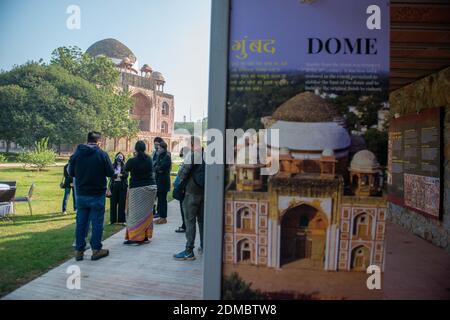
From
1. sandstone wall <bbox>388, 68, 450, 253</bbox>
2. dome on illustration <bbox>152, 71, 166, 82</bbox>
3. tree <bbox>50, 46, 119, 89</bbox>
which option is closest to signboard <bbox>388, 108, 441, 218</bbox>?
sandstone wall <bbox>388, 68, 450, 253</bbox>

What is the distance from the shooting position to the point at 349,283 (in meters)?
3.62

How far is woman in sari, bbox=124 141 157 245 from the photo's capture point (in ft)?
21.5

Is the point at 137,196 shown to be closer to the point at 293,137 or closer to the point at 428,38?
the point at 293,137

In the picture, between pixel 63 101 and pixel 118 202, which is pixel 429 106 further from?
pixel 63 101

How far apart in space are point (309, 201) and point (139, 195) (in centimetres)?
376

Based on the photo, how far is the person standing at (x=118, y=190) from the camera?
26.3ft

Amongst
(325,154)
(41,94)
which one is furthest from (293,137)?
(41,94)

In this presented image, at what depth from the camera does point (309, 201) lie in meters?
3.58

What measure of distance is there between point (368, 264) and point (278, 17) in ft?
8.21

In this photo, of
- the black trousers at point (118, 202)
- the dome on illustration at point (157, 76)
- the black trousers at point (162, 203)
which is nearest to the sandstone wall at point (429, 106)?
the black trousers at point (162, 203)

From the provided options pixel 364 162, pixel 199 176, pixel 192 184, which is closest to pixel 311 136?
pixel 364 162

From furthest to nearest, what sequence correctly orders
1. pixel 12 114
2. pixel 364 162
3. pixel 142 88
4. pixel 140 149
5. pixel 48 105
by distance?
pixel 142 88 → pixel 48 105 → pixel 12 114 → pixel 140 149 → pixel 364 162

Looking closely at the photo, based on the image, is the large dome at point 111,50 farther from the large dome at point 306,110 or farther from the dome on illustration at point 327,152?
the dome on illustration at point 327,152

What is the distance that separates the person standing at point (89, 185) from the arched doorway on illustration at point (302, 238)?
3202mm
